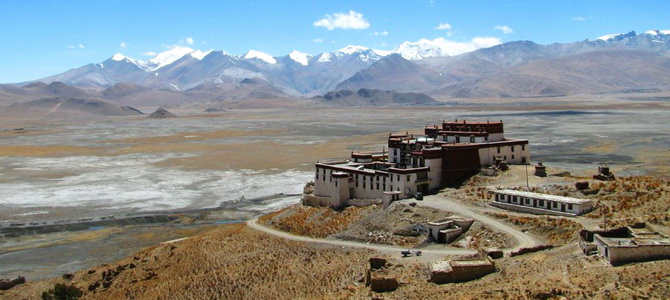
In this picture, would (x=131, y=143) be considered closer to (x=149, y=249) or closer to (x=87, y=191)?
(x=87, y=191)

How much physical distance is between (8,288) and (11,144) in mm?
110178

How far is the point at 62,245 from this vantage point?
5472cm

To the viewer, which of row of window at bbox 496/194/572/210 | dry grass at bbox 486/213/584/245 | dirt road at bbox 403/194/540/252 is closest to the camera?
dry grass at bbox 486/213/584/245

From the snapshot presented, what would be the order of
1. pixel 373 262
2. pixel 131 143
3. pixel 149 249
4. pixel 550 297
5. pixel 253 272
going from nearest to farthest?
pixel 550 297, pixel 373 262, pixel 253 272, pixel 149 249, pixel 131 143

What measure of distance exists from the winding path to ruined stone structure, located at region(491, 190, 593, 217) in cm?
228

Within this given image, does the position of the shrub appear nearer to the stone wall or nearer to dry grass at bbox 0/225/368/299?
dry grass at bbox 0/225/368/299

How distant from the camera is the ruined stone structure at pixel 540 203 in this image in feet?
147

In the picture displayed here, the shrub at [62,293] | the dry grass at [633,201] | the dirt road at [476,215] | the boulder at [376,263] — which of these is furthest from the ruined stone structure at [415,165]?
the shrub at [62,293]

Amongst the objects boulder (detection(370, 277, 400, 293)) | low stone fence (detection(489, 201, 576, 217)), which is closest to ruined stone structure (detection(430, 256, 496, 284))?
boulder (detection(370, 277, 400, 293))

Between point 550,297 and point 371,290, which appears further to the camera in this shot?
point 371,290

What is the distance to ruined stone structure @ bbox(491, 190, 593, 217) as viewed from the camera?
44938 mm

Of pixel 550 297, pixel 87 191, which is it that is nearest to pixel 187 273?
pixel 550 297

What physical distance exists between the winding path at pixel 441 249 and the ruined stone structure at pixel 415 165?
8.10 feet

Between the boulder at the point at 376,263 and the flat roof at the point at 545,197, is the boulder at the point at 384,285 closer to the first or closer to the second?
the boulder at the point at 376,263
